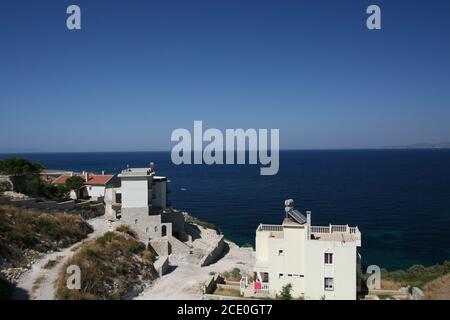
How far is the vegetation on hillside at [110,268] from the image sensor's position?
896 inches

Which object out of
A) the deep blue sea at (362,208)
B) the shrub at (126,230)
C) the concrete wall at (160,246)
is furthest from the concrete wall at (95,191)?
the deep blue sea at (362,208)

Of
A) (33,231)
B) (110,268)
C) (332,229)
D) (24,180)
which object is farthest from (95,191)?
(332,229)

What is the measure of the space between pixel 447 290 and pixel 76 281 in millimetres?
23647

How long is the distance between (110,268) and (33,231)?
762 cm

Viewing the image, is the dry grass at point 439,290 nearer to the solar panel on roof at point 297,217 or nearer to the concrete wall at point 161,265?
the solar panel on roof at point 297,217

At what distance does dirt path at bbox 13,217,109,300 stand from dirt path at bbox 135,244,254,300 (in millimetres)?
5728

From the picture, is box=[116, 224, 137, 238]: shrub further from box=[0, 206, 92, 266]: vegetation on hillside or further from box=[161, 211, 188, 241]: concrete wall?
box=[161, 211, 188, 241]: concrete wall

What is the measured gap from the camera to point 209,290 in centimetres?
2566

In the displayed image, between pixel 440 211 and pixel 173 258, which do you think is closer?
pixel 173 258

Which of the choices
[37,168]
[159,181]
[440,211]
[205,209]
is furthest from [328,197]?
[37,168]

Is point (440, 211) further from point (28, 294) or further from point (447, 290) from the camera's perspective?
point (28, 294)

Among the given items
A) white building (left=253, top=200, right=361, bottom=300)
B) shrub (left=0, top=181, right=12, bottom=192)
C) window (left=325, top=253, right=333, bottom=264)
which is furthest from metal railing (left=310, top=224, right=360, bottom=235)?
shrub (left=0, top=181, right=12, bottom=192)

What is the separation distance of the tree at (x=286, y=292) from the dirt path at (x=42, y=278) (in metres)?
13.6
